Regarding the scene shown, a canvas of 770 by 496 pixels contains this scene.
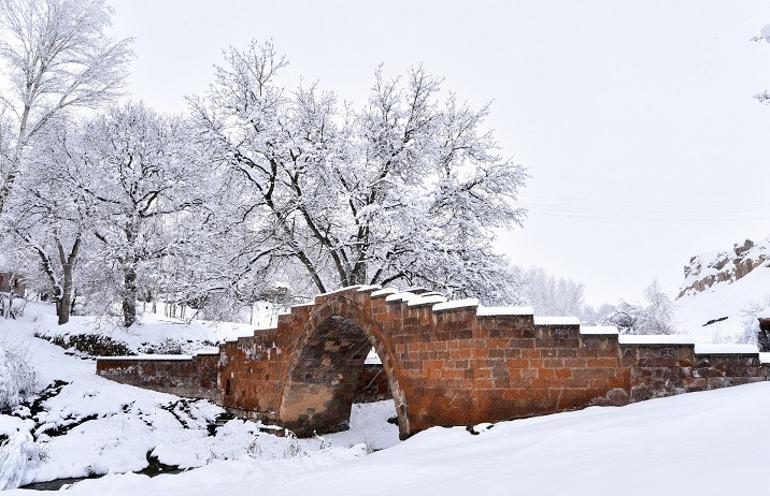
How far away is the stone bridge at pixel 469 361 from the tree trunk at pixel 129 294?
822 centimetres

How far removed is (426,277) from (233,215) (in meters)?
6.68

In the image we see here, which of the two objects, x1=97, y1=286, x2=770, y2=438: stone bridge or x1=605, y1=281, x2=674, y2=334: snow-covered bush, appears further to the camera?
x1=605, y1=281, x2=674, y2=334: snow-covered bush

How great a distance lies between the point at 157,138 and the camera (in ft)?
66.7

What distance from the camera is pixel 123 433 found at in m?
11.1

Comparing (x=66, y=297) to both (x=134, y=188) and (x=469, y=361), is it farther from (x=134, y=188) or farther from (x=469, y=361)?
(x=469, y=361)

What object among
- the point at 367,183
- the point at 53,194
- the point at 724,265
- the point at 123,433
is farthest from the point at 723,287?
the point at 53,194

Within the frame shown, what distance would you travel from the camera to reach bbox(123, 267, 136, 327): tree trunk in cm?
1805

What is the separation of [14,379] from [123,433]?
9.93 ft

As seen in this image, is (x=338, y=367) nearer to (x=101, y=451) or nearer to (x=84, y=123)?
(x=101, y=451)

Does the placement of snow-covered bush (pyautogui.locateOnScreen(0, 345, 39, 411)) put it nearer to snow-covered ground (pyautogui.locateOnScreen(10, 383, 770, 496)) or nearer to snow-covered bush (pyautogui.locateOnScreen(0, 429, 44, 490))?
snow-covered bush (pyautogui.locateOnScreen(0, 429, 44, 490))

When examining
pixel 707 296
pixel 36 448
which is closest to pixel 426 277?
pixel 36 448

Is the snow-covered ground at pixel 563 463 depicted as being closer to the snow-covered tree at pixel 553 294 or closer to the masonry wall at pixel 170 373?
the masonry wall at pixel 170 373

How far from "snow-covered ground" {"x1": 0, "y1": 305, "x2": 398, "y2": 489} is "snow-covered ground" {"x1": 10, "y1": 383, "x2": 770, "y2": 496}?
1.86m

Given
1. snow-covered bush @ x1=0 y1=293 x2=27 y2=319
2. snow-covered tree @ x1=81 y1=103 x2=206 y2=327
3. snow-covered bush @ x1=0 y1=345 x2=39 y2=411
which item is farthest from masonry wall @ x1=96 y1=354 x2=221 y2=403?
snow-covered bush @ x1=0 y1=293 x2=27 y2=319
